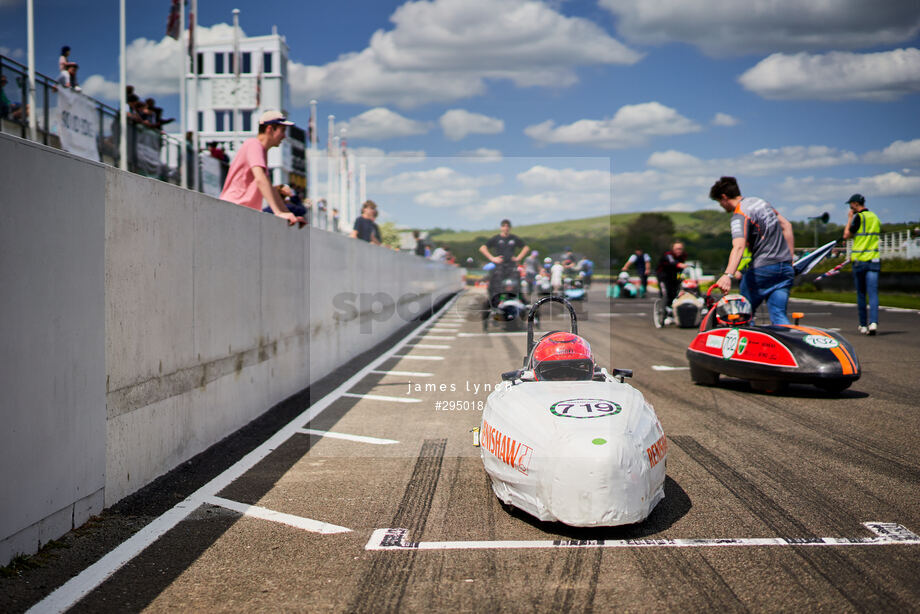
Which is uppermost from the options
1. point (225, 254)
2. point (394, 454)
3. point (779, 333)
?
point (225, 254)

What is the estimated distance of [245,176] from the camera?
8586 millimetres

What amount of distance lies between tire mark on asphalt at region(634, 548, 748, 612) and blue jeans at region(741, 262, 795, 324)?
20.1 feet

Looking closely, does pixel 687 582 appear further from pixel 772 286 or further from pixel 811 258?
pixel 811 258

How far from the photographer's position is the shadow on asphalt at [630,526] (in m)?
4.37

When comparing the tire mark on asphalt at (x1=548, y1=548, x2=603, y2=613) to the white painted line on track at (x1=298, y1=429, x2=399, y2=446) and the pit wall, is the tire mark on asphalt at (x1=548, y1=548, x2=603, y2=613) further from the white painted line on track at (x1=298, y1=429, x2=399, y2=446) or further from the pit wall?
the white painted line on track at (x1=298, y1=429, x2=399, y2=446)

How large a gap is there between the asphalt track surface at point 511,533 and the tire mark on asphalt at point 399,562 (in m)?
0.01

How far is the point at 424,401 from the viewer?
881 cm

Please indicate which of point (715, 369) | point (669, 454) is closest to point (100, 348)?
point (669, 454)

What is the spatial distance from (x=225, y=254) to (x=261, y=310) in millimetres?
1259

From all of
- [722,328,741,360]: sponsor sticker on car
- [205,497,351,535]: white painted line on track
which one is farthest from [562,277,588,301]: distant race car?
[205,497,351,535]: white painted line on track

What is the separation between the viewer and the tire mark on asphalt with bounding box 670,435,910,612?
132 inches

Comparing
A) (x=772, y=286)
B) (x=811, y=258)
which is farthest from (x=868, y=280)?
(x=772, y=286)

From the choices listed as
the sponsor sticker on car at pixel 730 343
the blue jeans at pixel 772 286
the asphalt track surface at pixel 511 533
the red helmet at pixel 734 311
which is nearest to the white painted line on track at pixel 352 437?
the asphalt track surface at pixel 511 533

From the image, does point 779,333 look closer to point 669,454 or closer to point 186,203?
point 669,454
